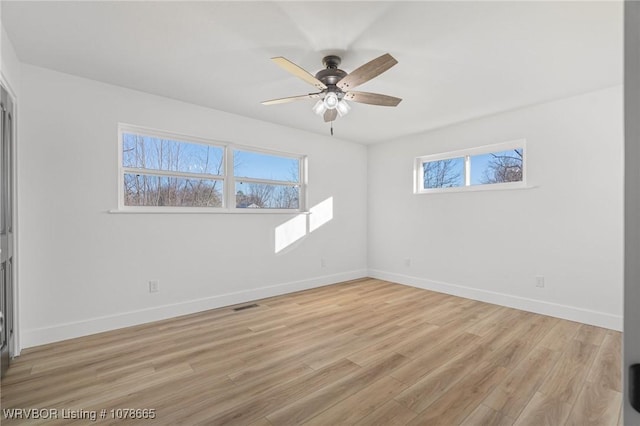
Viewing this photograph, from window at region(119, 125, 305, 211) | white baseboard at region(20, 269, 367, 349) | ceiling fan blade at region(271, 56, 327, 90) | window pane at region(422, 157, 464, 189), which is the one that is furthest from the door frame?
window pane at region(422, 157, 464, 189)

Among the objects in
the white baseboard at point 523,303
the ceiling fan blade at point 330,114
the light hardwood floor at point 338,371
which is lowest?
the light hardwood floor at point 338,371

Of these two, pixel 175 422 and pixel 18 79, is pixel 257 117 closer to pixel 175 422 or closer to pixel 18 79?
pixel 18 79

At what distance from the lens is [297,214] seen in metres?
4.41

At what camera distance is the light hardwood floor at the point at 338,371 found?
1.73m

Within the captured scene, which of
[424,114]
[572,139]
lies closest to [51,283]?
[424,114]

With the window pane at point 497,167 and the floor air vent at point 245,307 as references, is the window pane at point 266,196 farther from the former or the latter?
the window pane at point 497,167

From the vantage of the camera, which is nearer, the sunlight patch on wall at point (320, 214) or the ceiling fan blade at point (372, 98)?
the ceiling fan blade at point (372, 98)

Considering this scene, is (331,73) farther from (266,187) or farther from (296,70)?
(266,187)

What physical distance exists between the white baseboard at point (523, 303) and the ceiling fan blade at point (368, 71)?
3166 mm

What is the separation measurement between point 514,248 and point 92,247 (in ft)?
15.3

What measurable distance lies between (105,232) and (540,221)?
4.72 metres

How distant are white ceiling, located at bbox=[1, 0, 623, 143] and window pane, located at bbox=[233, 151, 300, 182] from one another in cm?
91

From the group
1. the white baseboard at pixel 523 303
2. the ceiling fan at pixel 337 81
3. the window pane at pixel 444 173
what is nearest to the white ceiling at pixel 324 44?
the ceiling fan at pixel 337 81

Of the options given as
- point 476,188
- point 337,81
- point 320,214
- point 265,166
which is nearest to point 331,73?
point 337,81
